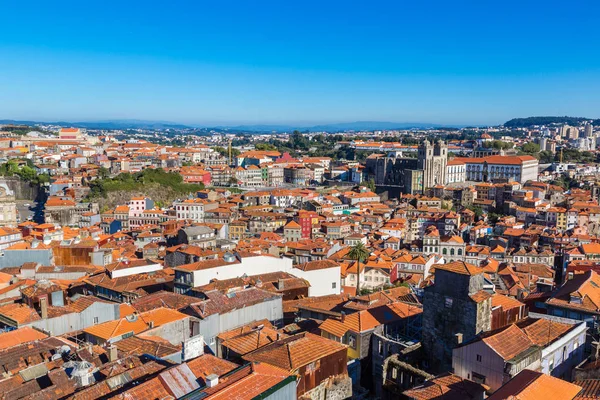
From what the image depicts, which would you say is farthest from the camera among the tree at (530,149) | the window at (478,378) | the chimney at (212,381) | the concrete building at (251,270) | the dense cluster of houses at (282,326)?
the tree at (530,149)

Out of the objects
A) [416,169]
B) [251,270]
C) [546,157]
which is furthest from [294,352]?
[546,157]

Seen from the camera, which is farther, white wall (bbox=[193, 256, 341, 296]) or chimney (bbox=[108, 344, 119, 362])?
white wall (bbox=[193, 256, 341, 296])

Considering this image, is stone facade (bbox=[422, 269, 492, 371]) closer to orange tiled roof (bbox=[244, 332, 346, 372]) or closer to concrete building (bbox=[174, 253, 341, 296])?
orange tiled roof (bbox=[244, 332, 346, 372])

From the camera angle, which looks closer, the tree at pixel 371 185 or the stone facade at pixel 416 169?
the stone facade at pixel 416 169

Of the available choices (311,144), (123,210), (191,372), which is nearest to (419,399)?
(191,372)

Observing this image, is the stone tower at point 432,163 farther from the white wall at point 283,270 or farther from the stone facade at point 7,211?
the white wall at point 283,270

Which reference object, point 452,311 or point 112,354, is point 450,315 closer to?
point 452,311

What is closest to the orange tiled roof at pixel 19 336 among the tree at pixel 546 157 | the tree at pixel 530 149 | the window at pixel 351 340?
the window at pixel 351 340

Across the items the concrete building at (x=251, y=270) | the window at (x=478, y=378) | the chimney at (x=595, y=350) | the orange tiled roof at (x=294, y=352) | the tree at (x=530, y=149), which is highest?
the tree at (x=530, y=149)

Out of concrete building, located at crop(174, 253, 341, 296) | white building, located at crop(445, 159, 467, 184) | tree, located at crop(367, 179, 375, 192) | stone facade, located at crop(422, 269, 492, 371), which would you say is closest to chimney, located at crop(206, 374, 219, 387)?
stone facade, located at crop(422, 269, 492, 371)
